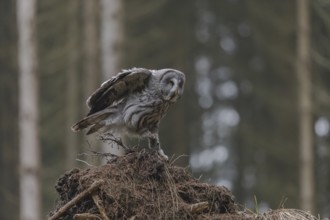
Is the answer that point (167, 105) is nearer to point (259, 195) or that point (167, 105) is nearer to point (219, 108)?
point (259, 195)

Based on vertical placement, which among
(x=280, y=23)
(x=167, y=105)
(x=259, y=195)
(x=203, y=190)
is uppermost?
(x=280, y=23)

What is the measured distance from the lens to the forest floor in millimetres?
5812

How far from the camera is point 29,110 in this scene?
1580 centimetres

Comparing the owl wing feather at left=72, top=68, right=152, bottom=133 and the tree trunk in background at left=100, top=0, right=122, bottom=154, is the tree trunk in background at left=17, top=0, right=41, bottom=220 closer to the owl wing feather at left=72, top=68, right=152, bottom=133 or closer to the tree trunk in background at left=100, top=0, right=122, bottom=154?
the tree trunk in background at left=100, top=0, right=122, bottom=154

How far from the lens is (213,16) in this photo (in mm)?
31547

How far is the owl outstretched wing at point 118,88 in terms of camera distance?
6.71m

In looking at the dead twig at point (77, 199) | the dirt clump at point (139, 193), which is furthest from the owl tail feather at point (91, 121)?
the dead twig at point (77, 199)

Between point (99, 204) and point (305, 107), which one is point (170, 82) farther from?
point (305, 107)

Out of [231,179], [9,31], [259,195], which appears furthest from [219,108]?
[9,31]

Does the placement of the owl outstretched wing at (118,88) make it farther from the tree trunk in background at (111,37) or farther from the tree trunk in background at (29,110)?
the tree trunk in background at (29,110)

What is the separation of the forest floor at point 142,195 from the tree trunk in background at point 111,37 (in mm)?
7515

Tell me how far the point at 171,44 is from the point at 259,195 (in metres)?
5.81

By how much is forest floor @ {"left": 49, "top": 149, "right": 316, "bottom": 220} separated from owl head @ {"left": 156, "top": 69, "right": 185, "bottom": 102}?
2.77ft

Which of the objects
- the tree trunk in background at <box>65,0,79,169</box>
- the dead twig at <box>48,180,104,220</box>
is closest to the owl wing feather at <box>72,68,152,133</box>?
the dead twig at <box>48,180,104,220</box>
